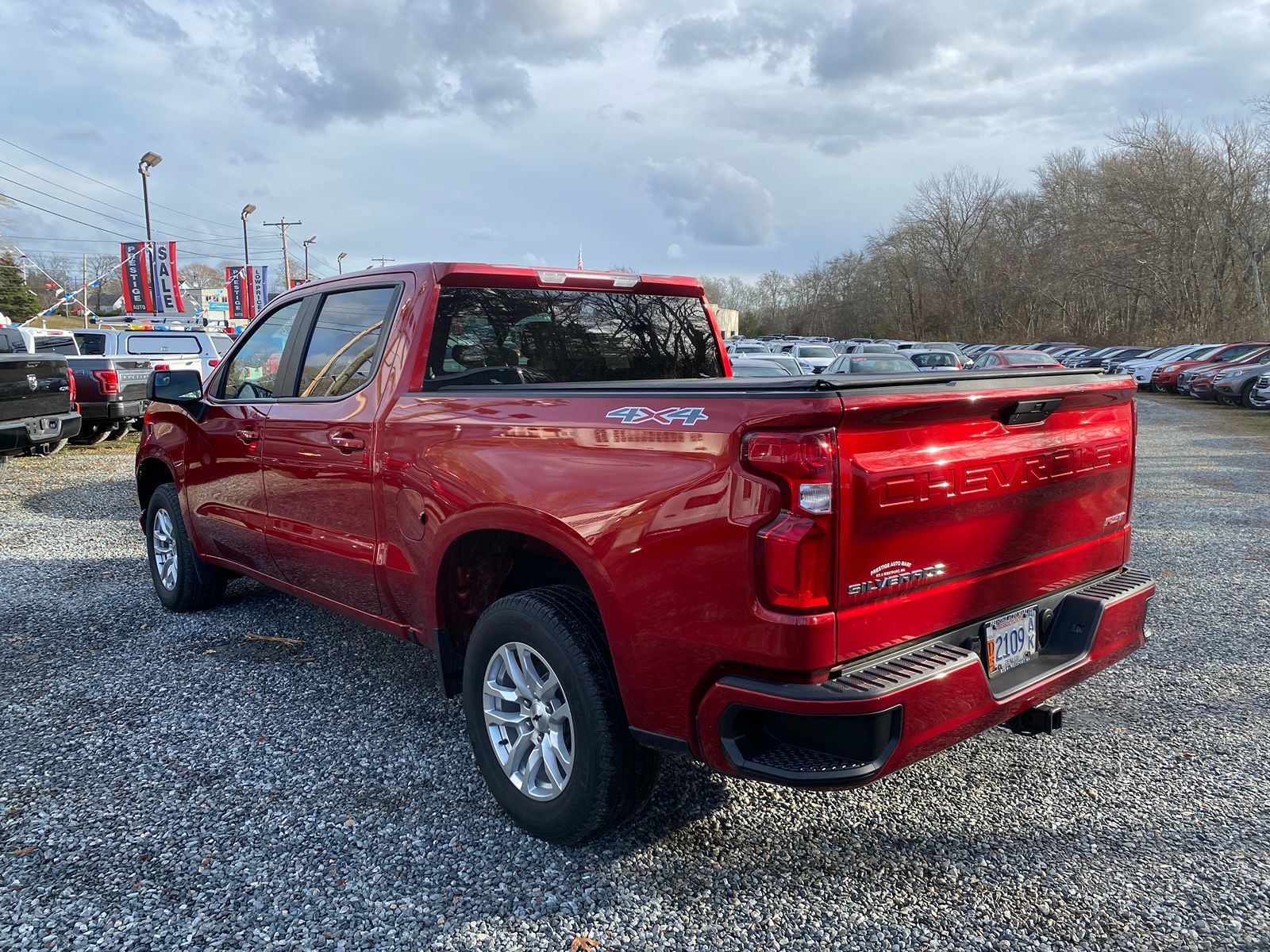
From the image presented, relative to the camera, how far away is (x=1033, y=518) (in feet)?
9.52

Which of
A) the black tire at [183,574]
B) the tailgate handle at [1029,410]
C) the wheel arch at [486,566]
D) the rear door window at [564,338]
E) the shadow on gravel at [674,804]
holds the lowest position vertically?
the shadow on gravel at [674,804]

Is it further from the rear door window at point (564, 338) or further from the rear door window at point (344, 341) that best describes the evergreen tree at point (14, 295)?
the rear door window at point (564, 338)

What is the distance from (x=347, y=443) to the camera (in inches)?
150

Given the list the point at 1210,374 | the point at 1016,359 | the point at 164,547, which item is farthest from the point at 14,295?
the point at 164,547

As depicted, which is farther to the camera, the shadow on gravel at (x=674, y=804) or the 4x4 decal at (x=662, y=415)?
the shadow on gravel at (x=674, y=804)

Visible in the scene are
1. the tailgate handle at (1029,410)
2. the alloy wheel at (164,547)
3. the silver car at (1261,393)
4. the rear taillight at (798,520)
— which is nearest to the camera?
the rear taillight at (798,520)

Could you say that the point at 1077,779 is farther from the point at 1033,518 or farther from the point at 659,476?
the point at 659,476

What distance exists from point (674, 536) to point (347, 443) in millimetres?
1867

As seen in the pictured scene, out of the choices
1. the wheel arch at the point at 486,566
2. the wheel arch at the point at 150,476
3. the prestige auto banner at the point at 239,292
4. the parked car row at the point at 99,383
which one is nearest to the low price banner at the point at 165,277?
the prestige auto banner at the point at 239,292

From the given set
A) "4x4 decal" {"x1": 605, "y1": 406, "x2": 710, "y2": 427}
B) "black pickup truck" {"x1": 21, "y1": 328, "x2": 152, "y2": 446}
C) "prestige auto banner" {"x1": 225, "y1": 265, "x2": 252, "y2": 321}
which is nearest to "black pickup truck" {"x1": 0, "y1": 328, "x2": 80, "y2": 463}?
"black pickup truck" {"x1": 21, "y1": 328, "x2": 152, "y2": 446}

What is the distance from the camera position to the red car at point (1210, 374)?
82.2 feet

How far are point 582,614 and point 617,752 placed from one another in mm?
440

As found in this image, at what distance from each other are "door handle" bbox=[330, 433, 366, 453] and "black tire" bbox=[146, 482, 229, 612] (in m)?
2.07

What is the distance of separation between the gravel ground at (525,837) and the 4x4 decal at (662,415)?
1452 mm
